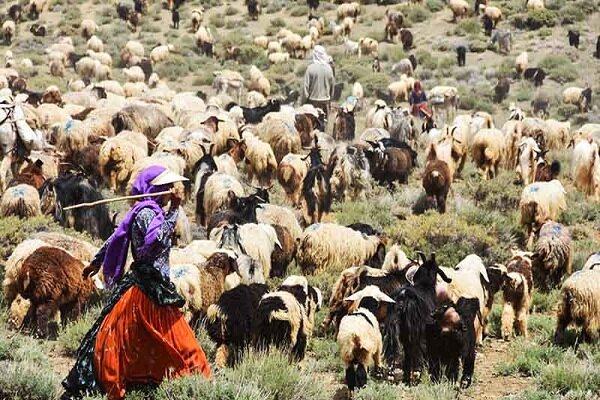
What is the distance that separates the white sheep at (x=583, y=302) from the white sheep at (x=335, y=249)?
9.00ft

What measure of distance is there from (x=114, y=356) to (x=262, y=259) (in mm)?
4555

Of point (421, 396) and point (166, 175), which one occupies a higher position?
point (166, 175)

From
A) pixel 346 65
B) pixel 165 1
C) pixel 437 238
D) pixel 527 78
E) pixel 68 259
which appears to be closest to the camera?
pixel 68 259

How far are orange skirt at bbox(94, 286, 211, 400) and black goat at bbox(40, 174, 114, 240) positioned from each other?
569cm

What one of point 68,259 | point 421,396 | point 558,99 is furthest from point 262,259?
point 558,99

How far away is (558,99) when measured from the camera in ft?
86.1

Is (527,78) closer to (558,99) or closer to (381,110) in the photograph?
(558,99)

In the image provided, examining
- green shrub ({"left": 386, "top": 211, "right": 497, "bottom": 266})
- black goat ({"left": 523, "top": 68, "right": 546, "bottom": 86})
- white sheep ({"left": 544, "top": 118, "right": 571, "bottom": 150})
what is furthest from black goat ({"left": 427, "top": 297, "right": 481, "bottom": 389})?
black goat ({"left": 523, "top": 68, "right": 546, "bottom": 86})

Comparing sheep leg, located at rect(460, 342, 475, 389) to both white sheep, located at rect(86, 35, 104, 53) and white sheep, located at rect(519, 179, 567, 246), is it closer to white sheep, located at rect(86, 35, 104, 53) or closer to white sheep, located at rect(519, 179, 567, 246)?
white sheep, located at rect(519, 179, 567, 246)

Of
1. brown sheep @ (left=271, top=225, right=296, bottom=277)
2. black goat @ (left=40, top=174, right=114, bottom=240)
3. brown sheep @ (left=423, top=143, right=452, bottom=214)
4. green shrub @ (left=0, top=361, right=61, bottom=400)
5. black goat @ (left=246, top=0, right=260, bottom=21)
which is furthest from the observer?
black goat @ (left=246, top=0, right=260, bottom=21)

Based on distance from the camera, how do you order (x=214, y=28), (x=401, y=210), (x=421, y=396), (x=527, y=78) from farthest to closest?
(x=214, y=28) < (x=527, y=78) < (x=401, y=210) < (x=421, y=396)

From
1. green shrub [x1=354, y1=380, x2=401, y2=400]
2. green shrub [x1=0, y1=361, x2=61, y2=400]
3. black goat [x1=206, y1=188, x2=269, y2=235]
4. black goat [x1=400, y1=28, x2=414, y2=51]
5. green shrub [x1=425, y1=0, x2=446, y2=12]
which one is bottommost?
green shrub [x1=354, y1=380, x2=401, y2=400]

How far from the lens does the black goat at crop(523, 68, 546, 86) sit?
91.9 ft

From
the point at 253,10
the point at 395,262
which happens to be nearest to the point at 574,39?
the point at 253,10
